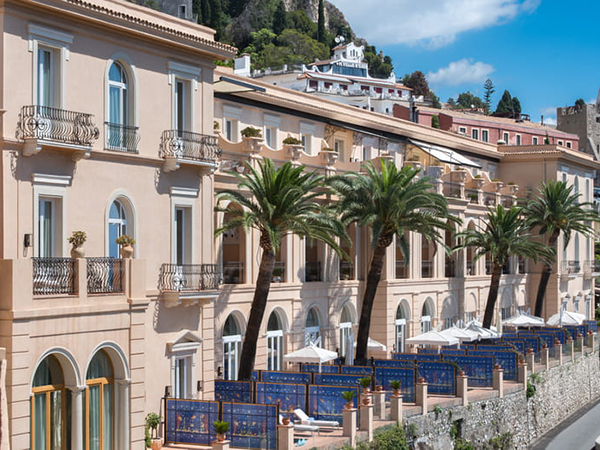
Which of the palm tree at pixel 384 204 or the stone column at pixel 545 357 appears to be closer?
the palm tree at pixel 384 204

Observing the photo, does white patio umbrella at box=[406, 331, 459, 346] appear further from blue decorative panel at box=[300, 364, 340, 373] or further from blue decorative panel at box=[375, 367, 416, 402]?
blue decorative panel at box=[375, 367, 416, 402]

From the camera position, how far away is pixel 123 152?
90.6 ft

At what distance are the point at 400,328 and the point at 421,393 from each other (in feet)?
55.3

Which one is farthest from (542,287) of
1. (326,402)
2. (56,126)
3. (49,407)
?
(49,407)

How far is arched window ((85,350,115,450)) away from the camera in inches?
934

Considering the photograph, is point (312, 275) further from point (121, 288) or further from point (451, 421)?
point (121, 288)

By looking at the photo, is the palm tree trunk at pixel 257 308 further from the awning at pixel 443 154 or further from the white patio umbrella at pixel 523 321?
the white patio umbrella at pixel 523 321

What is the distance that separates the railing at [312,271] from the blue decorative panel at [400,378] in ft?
30.1

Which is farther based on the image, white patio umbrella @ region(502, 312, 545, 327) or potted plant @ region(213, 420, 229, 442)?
white patio umbrella @ region(502, 312, 545, 327)

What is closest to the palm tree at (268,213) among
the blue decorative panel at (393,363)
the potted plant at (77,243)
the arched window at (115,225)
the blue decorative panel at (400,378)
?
the blue decorative panel at (400,378)

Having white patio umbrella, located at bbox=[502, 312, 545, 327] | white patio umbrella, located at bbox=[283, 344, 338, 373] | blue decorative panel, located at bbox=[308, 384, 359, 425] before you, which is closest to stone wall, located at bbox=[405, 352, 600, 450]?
blue decorative panel, located at bbox=[308, 384, 359, 425]

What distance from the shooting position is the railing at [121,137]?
27188 millimetres

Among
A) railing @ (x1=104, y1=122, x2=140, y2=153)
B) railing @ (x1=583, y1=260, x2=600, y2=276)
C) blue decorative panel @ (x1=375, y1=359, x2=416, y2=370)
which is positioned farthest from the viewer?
railing @ (x1=583, y1=260, x2=600, y2=276)

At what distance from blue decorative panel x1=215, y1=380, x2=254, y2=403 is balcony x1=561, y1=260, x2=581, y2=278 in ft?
135
